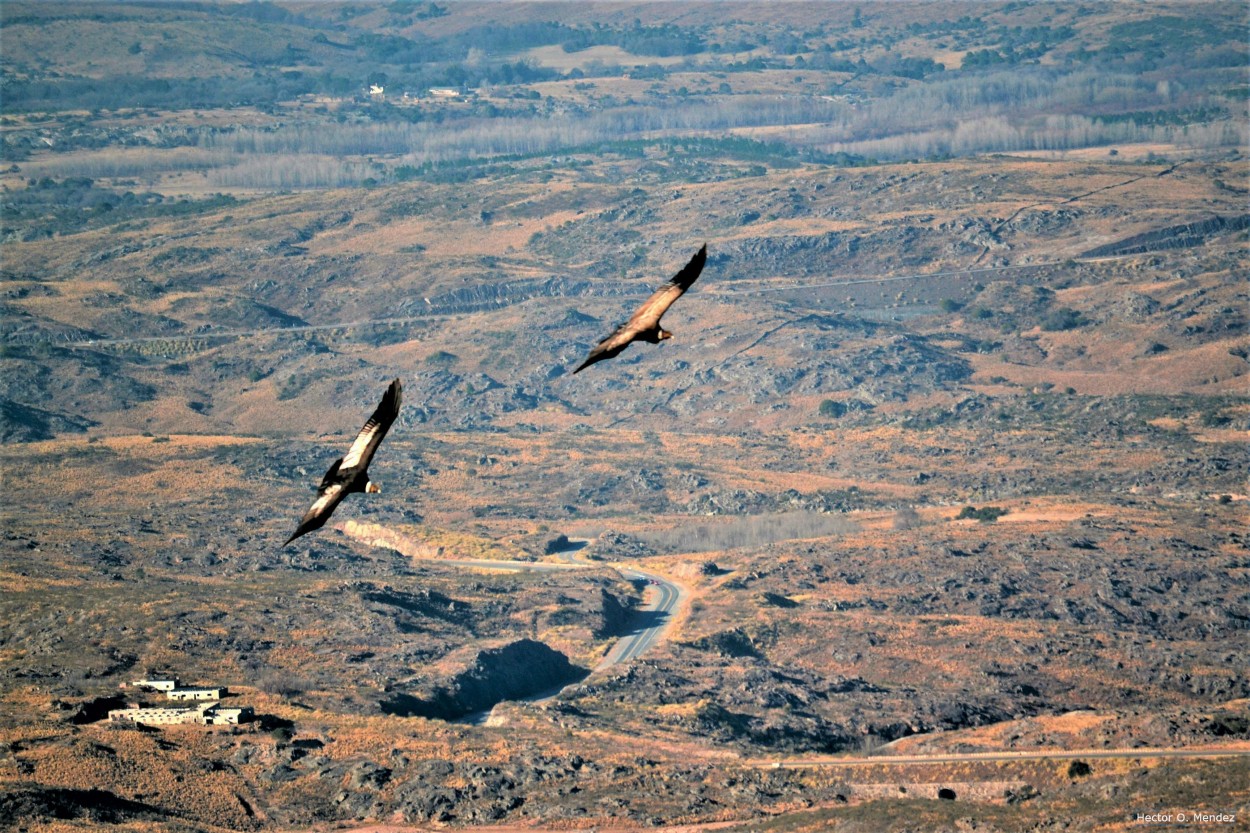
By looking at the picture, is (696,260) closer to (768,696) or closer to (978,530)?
(768,696)

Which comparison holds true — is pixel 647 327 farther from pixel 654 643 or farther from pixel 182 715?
pixel 654 643

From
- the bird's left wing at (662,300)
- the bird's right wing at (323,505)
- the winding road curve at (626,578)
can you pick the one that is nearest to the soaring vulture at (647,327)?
the bird's left wing at (662,300)

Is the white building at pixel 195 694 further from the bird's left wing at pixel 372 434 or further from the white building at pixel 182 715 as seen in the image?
Result: the bird's left wing at pixel 372 434

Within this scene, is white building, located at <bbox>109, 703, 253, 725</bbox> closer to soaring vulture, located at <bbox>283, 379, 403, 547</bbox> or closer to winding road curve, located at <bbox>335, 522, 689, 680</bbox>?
winding road curve, located at <bbox>335, 522, 689, 680</bbox>

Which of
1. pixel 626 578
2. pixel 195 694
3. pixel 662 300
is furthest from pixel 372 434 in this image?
pixel 626 578

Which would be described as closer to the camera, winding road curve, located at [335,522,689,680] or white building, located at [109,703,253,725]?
white building, located at [109,703,253,725]

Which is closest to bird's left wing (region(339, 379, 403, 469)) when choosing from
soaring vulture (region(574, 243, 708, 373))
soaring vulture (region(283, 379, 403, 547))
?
soaring vulture (region(283, 379, 403, 547))

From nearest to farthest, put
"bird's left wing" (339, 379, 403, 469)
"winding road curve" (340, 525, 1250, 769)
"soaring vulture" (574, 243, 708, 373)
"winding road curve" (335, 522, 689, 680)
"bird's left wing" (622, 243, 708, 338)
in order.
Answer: "bird's left wing" (339, 379, 403, 469) → "soaring vulture" (574, 243, 708, 373) → "bird's left wing" (622, 243, 708, 338) → "winding road curve" (340, 525, 1250, 769) → "winding road curve" (335, 522, 689, 680)

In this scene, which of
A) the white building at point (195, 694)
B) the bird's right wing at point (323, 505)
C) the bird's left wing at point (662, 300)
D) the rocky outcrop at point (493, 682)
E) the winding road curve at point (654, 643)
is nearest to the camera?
the bird's right wing at point (323, 505)

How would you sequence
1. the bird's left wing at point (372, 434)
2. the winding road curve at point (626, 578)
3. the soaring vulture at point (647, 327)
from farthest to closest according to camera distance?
the winding road curve at point (626, 578)
the soaring vulture at point (647, 327)
the bird's left wing at point (372, 434)
